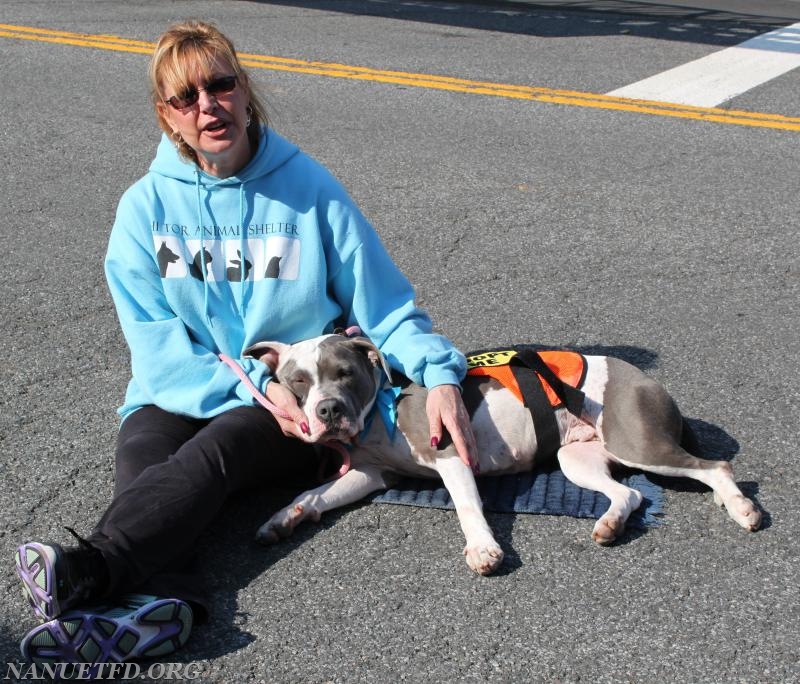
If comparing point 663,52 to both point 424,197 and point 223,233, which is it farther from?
point 223,233

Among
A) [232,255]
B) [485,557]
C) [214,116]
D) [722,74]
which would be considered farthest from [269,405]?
[722,74]

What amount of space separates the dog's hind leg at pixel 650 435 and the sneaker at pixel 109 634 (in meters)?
1.67

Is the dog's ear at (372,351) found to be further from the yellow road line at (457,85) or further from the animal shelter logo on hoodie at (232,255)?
the yellow road line at (457,85)

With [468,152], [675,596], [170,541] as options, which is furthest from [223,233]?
[468,152]

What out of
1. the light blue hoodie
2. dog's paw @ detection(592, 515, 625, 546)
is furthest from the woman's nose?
dog's paw @ detection(592, 515, 625, 546)

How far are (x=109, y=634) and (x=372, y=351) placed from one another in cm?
138

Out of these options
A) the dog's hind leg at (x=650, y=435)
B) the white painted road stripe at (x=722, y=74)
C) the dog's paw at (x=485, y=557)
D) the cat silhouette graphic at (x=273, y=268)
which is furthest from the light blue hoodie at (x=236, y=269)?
the white painted road stripe at (x=722, y=74)

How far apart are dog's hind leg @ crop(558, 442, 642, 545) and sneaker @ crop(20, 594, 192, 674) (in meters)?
1.39

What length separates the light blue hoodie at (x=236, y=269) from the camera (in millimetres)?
4152

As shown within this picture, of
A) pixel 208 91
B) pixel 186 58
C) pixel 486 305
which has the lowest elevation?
pixel 486 305

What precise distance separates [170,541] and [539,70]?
7.26 metres

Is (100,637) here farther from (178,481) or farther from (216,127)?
(216,127)

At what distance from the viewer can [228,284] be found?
13.8 ft

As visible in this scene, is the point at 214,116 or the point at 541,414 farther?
the point at 541,414
